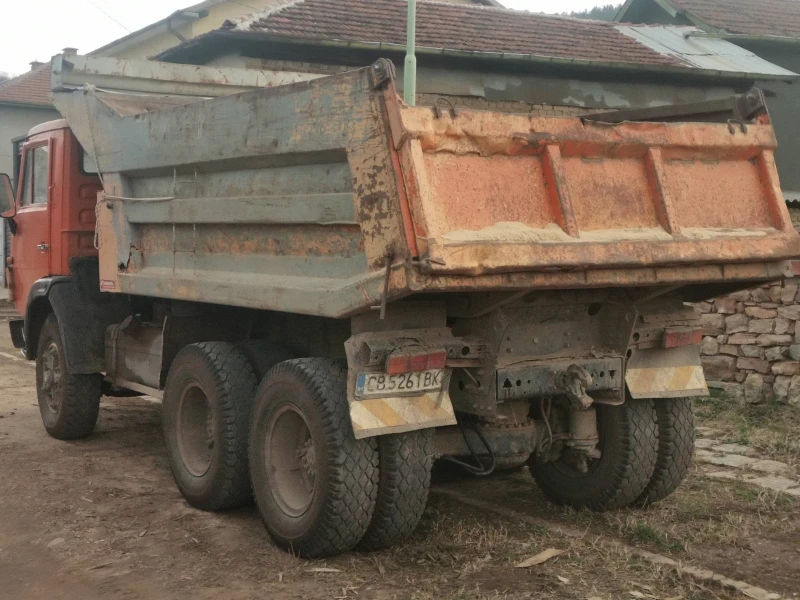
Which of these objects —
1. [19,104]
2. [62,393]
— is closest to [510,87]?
[62,393]

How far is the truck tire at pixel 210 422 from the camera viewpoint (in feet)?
18.0

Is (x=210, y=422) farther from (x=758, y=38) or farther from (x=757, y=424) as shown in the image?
(x=758, y=38)

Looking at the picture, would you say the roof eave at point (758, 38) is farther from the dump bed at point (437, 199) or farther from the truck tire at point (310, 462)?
the truck tire at point (310, 462)

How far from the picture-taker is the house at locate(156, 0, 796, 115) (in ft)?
45.0

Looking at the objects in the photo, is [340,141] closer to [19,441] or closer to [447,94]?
[19,441]

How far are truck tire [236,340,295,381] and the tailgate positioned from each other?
180 centimetres

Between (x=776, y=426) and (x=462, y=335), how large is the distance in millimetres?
4259

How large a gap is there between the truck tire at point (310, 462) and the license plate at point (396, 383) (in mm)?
212

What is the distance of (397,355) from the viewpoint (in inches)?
175

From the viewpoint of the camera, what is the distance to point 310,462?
4.85 m

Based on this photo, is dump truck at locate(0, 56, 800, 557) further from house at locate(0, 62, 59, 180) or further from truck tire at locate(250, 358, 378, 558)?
house at locate(0, 62, 59, 180)

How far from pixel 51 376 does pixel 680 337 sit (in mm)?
4896

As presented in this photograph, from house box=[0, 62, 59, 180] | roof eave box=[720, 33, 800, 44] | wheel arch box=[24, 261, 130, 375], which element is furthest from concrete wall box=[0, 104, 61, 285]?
wheel arch box=[24, 261, 130, 375]

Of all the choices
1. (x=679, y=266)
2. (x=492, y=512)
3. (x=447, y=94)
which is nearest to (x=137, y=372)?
(x=492, y=512)
